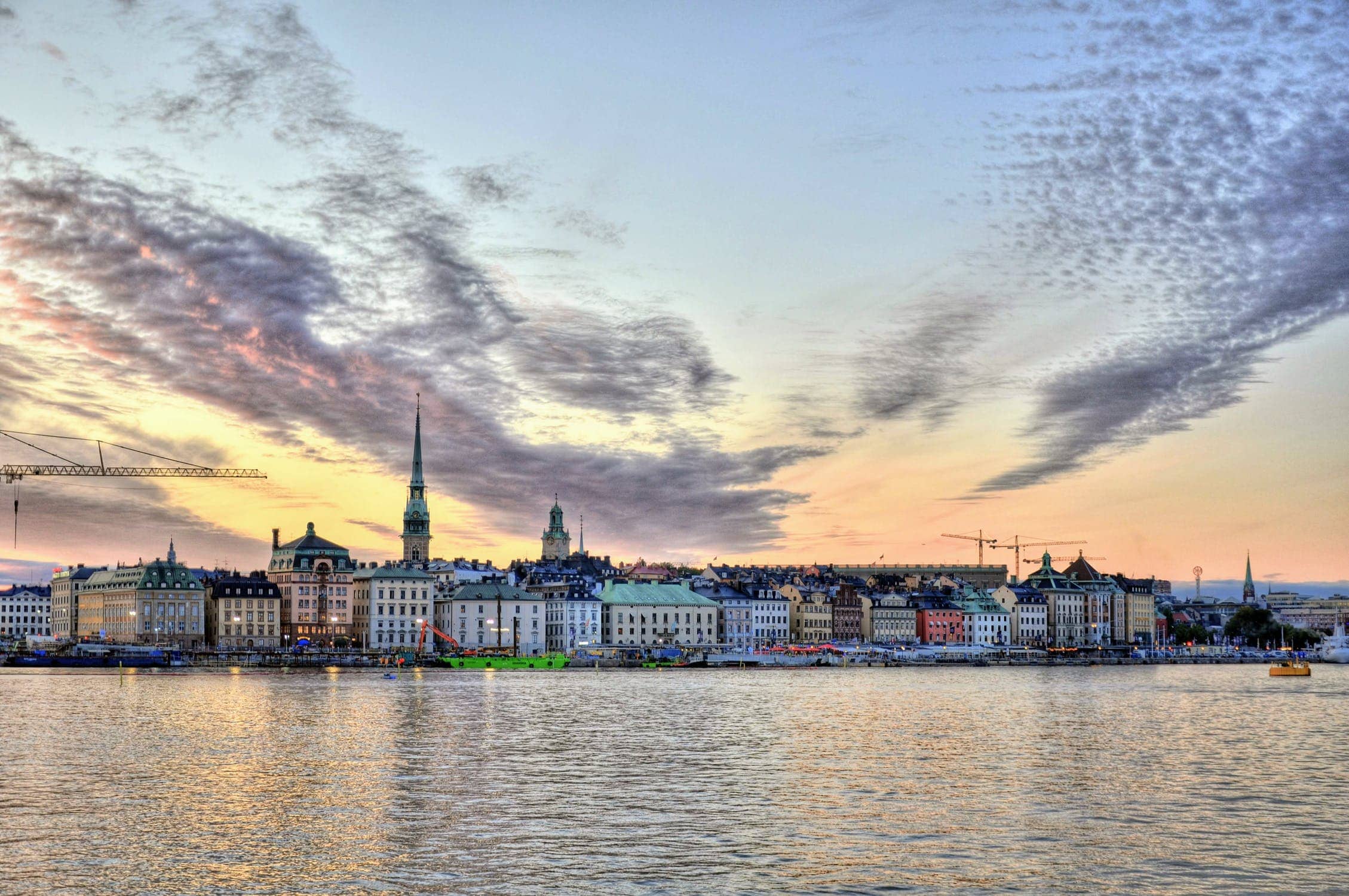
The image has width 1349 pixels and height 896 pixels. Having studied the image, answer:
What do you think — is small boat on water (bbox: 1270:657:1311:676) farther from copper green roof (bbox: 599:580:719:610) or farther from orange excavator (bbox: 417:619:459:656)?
orange excavator (bbox: 417:619:459:656)

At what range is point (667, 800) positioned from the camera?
3581 centimetres

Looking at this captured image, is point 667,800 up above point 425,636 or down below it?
above

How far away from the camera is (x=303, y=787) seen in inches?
1502

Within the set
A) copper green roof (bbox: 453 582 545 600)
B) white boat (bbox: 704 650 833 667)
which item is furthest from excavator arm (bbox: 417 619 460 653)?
white boat (bbox: 704 650 833 667)

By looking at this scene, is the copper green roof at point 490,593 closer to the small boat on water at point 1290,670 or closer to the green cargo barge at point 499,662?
the green cargo barge at point 499,662

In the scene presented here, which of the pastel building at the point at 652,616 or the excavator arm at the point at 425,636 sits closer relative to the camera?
the excavator arm at the point at 425,636

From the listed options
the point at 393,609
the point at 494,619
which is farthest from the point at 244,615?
the point at 494,619

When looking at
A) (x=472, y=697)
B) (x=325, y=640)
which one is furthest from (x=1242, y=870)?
(x=325, y=640)

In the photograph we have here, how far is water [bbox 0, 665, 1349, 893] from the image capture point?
26172 millimetres

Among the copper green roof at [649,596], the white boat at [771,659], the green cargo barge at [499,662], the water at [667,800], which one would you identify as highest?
the copper green roof at [649,596]

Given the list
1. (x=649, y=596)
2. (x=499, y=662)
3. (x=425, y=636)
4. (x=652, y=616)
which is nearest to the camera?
(x=499, y=662)

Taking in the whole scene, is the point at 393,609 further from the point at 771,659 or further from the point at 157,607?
the point at 771,659

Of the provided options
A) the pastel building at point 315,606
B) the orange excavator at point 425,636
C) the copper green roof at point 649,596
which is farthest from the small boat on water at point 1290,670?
the pastel building at point 315,606

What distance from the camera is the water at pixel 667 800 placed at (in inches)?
1030
